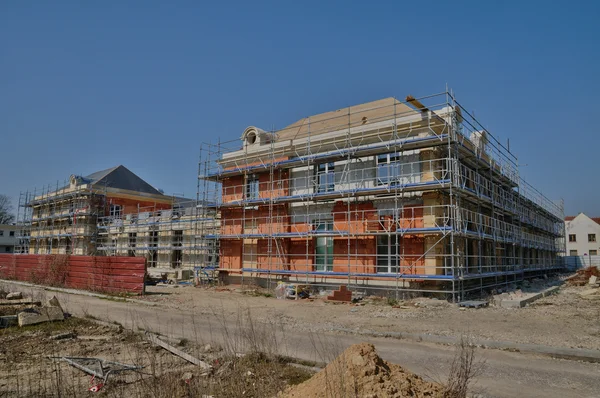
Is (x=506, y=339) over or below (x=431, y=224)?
below

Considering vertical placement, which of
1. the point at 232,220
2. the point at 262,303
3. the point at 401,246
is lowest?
the point at 262,303

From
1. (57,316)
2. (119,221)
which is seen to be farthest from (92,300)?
(119,221)

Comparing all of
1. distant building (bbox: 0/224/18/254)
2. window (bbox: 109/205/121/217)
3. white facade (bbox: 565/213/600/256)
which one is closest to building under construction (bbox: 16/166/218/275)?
window (bbox: 109/205/121/217)

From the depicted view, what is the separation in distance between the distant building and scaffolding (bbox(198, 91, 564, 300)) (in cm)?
5430

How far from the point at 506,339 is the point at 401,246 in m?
8.70

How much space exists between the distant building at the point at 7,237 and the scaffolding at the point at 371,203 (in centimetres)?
5430

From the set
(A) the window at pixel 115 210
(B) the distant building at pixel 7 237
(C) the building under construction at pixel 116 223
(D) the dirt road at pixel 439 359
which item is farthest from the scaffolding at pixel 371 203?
(B) the distant building at pixel 7 237

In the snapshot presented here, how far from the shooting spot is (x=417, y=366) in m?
7.14

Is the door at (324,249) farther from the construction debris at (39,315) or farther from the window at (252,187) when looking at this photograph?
the construction debris at (39,315)

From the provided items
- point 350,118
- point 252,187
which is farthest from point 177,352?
point 350,118

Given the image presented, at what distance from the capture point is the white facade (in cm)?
5703

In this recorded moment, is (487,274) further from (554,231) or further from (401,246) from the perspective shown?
(554,231)

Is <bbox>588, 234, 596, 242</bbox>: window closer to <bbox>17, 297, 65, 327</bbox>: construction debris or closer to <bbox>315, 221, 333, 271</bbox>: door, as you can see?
<bbox>315, 221, 333, 271</bbox>: door

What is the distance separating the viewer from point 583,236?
58219 millimetres
